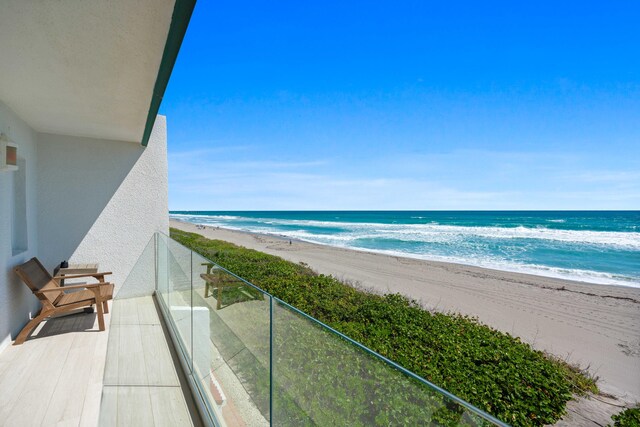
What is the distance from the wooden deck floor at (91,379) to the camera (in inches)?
97.1

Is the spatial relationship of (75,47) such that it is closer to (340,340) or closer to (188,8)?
(188,8)

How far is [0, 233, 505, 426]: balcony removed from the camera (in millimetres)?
1077

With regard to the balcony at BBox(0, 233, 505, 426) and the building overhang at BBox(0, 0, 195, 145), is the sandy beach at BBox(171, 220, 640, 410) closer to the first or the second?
the balcony at BBox(0, 233, 505, 426)

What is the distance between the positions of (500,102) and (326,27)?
41.4ft

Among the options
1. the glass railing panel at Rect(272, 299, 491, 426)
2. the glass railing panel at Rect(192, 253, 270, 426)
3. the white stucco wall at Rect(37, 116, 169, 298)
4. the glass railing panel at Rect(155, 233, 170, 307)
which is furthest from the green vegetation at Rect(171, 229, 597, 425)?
the white stucco wall at Rect(37, 116, 169, 298)

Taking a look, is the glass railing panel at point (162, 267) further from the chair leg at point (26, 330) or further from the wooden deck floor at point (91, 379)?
the chair leg at point (26, 330)

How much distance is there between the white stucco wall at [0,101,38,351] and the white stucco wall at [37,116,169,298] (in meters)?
0.28

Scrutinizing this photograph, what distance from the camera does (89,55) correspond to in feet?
7.87

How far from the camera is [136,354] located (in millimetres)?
3492

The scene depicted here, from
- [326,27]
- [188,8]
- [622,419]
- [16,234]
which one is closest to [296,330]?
[188,8]

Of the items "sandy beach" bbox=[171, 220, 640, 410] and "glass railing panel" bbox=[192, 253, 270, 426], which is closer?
"glass railing panel" bbox=[192, 253, 270, 426]

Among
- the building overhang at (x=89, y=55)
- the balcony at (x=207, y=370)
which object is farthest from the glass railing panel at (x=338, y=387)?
the building overhang at (x=89, y=55)

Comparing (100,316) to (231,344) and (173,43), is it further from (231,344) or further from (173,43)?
(173,43)

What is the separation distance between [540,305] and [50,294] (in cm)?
992
